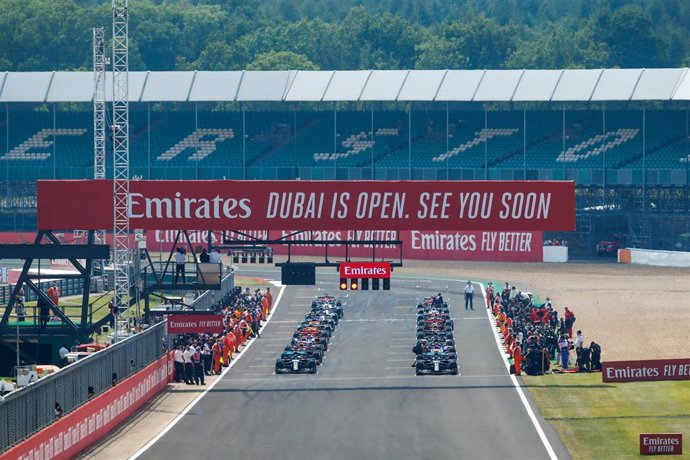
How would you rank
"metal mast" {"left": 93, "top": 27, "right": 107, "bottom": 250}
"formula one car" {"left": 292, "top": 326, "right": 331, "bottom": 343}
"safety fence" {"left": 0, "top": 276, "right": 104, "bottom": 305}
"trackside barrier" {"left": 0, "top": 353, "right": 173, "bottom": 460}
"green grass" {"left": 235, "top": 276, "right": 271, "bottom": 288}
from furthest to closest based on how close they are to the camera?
1. "green grass" {"left": 235, "top": 276, "right": 271, "bottom": 288}
2. "metal mast" {"left": 93, "top": 27, "right": 107, "bottom": 250}
3. "safety fence" {"left": 0, "top": 276, "right": 104, "bottom": 305}
4. "formula one car" {"left": 292, "top": 326, "right": 331, "bottom": 343}
5. "trackside barrier" {"left": 0, "top": 353, "right": 173, "bottom": 460}

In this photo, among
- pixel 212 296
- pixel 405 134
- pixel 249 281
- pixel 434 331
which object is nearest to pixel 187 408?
pixel 434 331

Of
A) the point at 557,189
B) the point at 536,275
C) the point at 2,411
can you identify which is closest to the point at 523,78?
the point at 536,275

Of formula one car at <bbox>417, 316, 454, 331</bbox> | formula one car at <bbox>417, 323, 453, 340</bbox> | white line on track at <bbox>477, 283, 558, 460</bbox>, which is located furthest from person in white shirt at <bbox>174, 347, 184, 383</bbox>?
formula one car at <bbox>417, 316, 454, 331</bbox>

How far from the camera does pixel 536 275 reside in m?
78.9

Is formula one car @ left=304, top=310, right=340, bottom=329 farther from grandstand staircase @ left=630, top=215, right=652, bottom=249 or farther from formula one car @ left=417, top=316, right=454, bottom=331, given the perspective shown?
grandstand staircase @ left=630, top=215, right=652, bottom=249

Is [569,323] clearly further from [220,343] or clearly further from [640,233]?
[640,233]

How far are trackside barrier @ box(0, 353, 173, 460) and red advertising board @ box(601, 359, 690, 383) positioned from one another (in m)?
12.5

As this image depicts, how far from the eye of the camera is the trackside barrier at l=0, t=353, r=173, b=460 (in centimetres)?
2986

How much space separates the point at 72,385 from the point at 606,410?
47.9 feet

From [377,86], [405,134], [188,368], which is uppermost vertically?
[377,86]

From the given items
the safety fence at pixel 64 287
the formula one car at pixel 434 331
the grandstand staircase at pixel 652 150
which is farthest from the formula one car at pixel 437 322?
the grandstand staircase at pixel 652 150

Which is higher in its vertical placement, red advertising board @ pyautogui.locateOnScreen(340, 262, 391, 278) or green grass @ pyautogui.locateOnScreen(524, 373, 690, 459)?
red advertising board @ pyautogui.locateOnScreen(340, 262, 391, 278)

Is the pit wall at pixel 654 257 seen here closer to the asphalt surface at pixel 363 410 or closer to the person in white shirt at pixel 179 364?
the asphalt surface at pixel 363 410

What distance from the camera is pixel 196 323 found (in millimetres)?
43375
